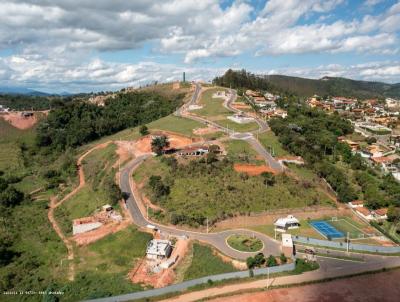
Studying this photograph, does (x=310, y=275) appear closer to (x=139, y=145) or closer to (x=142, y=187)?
(x=142, y=187)

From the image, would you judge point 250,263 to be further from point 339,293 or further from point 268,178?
point 268,178

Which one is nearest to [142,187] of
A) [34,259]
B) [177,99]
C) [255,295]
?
[34,259]

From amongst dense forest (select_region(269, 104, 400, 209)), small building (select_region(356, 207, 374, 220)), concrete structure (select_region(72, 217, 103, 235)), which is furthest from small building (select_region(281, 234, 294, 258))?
concrete structure (select_region(72, 217, 103, 235))

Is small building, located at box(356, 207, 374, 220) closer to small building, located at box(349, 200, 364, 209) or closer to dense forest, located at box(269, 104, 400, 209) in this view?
small building, located at box(349, 200, 364, 209)

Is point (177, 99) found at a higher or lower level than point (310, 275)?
higher

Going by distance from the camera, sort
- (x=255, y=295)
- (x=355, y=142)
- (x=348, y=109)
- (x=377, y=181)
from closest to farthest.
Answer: (x=255, y=295)
(x=377, y=181)
(x=355, y=142)
(x=348, y=109)

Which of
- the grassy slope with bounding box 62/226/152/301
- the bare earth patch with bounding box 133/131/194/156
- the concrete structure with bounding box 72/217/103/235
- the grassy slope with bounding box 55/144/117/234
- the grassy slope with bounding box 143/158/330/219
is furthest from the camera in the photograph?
the bare earth patch with bounding box 133/131/194/156

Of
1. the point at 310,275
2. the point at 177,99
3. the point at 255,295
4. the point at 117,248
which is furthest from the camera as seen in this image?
the point at 177,99
